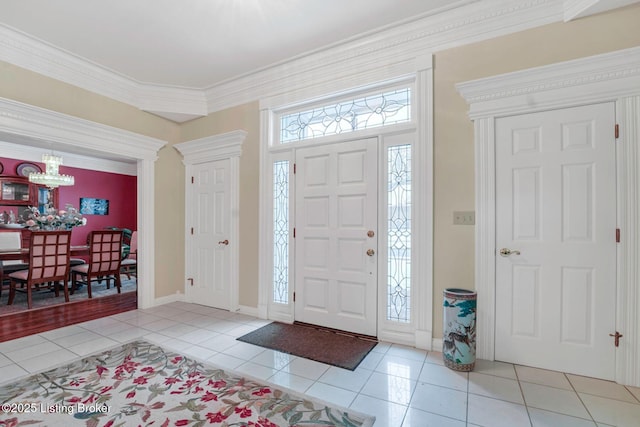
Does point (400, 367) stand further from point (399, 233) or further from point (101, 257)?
point (101, 257)

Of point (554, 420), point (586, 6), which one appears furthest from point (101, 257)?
point (586, 6)

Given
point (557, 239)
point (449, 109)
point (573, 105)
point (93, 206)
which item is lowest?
point (557, 239)

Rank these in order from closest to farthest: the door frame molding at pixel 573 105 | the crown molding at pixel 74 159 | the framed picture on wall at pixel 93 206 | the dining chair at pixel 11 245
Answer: the door frame molding at pixel 573 105 → the dining chair at pixel 11 245 → the crown molding at pixel 74 159 → the framed picture on wall at pixel 93 206

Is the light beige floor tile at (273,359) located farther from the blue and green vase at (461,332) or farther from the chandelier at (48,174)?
the chandelier at (48,174)

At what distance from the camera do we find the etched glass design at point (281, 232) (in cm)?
363

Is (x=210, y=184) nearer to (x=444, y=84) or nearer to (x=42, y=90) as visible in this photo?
(x=42, y=90)

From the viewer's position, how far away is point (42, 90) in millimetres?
3240

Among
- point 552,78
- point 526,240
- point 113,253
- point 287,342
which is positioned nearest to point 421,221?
point 526,240

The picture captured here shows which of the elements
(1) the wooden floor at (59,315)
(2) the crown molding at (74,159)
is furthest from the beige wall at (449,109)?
(2) the crown molding at (74,159)

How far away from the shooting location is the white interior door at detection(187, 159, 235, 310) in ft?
13.3

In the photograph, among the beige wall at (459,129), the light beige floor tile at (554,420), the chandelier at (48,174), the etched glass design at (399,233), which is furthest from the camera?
the chandelier at (48,174)

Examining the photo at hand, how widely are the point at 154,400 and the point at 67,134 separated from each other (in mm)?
3139

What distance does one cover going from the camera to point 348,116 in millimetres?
3322

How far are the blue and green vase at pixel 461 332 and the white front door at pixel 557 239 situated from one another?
344 millimetres
